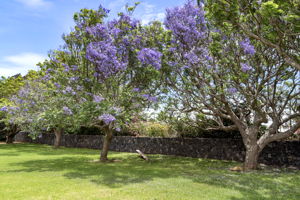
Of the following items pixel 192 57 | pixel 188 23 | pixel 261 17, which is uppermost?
pixel 188 23

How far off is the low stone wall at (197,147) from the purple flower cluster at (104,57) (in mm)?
10346

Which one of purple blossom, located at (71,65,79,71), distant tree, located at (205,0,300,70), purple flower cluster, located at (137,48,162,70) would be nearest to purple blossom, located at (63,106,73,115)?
purple blossom, located at (71,65,79,71)

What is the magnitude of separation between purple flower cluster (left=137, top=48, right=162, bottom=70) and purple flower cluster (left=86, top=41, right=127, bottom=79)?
1.05 metres

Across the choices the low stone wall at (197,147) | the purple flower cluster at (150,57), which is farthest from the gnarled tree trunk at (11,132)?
the purple flower cluster at (150,57)

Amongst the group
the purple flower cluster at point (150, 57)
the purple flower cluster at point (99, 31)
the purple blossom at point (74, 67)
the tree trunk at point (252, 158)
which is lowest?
the tree trunk at point (252, 158)

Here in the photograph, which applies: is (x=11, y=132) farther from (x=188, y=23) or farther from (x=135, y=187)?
(x=135, y=187)

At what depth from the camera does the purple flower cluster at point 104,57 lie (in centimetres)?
1224

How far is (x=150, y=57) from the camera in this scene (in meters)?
12.2

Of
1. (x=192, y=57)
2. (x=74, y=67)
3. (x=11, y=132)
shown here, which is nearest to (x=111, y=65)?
(x=74, y=67)

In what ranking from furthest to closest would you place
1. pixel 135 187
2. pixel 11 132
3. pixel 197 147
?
pixel 11 132 < pixel 197 147 < pixel 135 187

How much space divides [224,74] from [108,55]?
6.02 metres

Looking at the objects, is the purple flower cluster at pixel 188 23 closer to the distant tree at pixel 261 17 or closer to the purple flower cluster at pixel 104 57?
the purple flower cluster at pixel 104 57

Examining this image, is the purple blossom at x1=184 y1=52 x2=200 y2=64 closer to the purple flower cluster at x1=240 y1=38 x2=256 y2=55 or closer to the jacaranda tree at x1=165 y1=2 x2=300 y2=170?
the jacaranda tree at x1=165 y1=2 x2=300 y2=170

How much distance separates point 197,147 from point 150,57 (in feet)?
35.0
